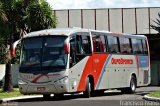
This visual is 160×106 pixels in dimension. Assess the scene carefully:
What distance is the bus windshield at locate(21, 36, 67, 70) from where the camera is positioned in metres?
22.0

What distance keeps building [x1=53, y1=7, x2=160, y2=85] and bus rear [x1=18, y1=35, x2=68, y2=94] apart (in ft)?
83.8

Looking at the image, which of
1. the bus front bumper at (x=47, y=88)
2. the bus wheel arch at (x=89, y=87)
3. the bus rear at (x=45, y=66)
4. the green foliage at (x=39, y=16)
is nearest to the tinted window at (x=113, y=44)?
the bus wheel arch at (x=89, y=87)

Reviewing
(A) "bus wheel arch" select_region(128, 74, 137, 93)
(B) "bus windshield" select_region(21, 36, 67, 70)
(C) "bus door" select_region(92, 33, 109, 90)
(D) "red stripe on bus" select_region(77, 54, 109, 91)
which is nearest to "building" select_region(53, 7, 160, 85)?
(A) "bus wheel arch" select_region(128, 74, 137, 93)

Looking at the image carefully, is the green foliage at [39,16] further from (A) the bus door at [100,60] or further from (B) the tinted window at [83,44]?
(B) the tinted window at [83,44]

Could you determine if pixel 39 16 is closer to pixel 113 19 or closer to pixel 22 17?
pixel 22 17

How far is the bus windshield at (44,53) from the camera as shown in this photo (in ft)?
72.2

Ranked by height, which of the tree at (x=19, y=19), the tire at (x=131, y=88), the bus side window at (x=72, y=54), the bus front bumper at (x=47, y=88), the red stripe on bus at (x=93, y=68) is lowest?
the tire at (x=131, y=88)

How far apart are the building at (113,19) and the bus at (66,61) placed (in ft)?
71.0

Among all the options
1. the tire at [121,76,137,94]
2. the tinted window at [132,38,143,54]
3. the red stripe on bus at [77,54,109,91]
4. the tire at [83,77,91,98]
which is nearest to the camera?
the red stripe on bus at [77,54,109,91]

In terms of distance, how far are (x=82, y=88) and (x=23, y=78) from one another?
2914mm

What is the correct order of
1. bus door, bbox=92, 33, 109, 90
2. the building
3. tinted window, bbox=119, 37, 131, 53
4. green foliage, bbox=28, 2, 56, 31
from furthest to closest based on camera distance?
the building
green foliage, bbox=28, 2, 56, 31
tinted window, bbox=119, 37, 131, 53
bus door, bbox=92, 33, 109, 90

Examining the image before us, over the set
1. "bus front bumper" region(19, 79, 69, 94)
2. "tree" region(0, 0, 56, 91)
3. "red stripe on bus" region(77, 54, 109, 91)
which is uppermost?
"tree" region(0, 0, 56, 91)

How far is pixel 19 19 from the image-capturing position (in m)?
31.1

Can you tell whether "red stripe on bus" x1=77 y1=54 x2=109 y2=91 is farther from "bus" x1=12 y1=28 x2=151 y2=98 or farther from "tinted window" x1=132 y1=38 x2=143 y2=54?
"tinted window" x1=132 y1=38 x2=143 y2=54
